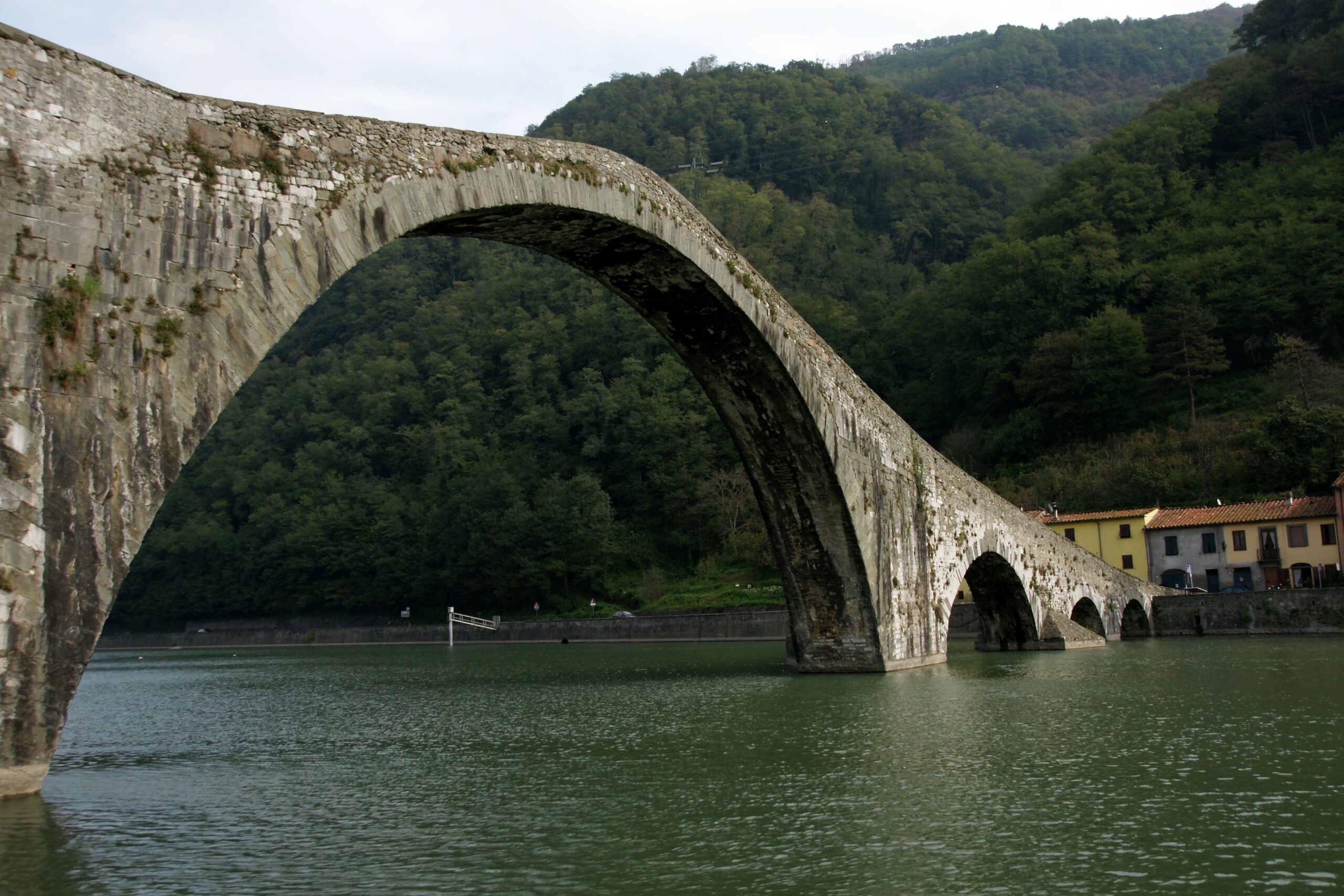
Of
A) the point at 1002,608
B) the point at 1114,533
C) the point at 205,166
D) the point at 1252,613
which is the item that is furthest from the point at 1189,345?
the point at 205,166

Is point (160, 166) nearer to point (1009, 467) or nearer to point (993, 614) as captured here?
point (993, 614)

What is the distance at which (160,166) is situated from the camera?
9383 millimetres

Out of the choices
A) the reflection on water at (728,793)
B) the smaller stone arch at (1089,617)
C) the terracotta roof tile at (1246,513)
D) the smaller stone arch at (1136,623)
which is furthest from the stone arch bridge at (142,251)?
the terracotta roof tile at (1246,513)

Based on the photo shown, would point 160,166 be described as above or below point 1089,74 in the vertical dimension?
below

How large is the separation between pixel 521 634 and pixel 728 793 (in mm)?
46786

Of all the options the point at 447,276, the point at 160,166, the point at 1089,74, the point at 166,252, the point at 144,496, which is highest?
the point at 1089,74

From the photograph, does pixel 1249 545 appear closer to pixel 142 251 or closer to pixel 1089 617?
pixel 1089 617

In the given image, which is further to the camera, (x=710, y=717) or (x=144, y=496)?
(x=710, y=717)

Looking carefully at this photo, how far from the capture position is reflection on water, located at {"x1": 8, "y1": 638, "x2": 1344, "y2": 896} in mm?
6828

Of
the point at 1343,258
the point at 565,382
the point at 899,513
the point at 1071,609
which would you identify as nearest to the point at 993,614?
the point at 1071,609

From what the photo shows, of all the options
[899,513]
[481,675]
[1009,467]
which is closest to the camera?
[899,513]

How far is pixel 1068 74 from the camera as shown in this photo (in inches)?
4488

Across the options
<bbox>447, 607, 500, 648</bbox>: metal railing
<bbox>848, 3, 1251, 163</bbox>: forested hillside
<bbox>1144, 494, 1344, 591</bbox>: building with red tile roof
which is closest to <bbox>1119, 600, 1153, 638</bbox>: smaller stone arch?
<bbox>1144, 494, 1344, 591</bbox>: building with red tile roof

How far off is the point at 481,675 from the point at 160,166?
Answer: 62.6ft
